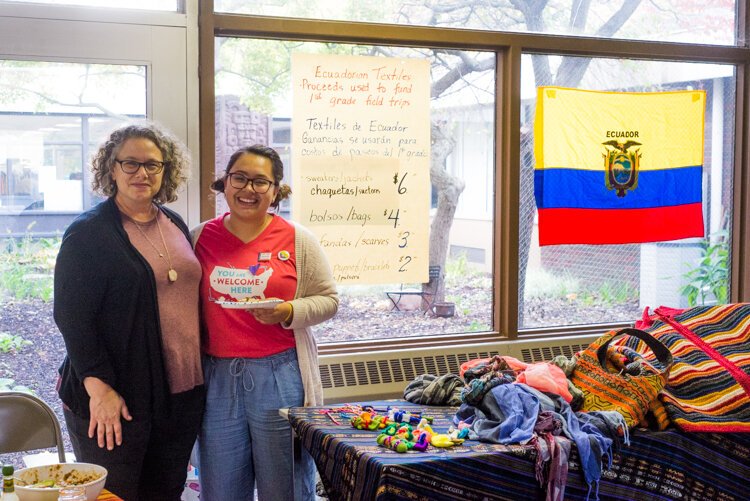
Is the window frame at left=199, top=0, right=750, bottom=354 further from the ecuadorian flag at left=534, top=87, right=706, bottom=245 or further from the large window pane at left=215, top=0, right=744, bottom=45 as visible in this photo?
the ecuadorian flag at left=534, top=87, right=706, bottom=245

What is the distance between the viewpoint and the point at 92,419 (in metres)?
2.41

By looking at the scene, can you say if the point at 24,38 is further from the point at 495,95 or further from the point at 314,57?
the point at 495,95

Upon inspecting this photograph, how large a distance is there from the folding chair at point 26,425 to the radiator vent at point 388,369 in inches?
45.4

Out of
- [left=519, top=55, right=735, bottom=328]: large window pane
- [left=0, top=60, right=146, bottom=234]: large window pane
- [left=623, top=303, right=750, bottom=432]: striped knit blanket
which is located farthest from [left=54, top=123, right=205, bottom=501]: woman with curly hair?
[left=519, top=55, right=735, bottom=328]: large window pane

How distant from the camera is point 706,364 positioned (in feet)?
10.1

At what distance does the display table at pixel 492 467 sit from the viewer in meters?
2.35

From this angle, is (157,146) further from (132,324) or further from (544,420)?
(544,420)

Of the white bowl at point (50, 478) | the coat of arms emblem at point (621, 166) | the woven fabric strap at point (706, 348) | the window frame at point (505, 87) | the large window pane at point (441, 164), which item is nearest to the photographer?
the white bowl at point (50, 478)

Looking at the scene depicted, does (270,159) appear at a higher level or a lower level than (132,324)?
higher

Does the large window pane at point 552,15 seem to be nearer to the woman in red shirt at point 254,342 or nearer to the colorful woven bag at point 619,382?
→ the woman in red shirt at point 254,342

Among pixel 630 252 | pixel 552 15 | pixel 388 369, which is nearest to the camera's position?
pixel 388 369

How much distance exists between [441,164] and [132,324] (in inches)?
67.3

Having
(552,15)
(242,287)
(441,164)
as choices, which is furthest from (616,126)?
(242,287)

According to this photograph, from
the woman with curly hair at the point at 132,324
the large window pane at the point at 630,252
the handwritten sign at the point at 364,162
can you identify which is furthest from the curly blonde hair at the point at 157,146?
the large window pane at the point at 630,252
